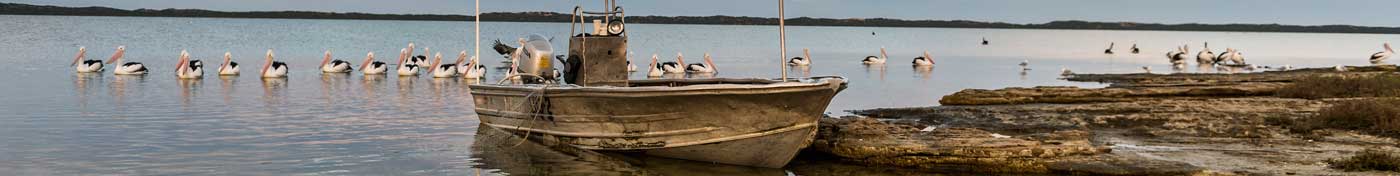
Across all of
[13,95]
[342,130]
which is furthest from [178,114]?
[13,95]

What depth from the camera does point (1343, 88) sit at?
22891 millimetres

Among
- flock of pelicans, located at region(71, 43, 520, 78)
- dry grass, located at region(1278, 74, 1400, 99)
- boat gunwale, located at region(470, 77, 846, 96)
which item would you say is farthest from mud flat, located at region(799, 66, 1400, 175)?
flock of pelicans, located at region(71, 43, 520, 78)

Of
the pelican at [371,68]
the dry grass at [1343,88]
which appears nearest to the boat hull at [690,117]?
the dry grass at [1343,88]

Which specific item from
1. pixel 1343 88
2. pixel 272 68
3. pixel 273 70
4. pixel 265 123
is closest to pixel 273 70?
pixel 273 70

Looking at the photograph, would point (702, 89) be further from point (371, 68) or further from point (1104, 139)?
point (371, 68)

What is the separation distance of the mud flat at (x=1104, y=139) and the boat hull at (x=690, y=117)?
2.10ft

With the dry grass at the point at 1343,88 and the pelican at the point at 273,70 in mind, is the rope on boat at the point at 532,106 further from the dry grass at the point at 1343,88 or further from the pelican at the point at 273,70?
the pelican at the point at 273,70

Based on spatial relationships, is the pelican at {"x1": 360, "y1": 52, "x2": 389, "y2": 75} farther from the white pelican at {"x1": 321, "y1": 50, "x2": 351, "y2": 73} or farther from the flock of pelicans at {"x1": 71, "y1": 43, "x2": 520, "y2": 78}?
the white pelican at {"x1": 321, "y1": 50, "x2": 351, "y2": 73}

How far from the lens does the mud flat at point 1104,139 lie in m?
13.7

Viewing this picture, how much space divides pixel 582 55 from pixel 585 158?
36.2 inches

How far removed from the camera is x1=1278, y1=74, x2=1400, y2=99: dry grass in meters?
22.2

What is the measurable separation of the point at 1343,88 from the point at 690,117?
12442 millimetres

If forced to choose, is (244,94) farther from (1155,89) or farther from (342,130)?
(1155,89)

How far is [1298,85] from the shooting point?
23.9 metres
